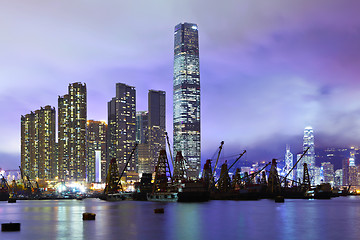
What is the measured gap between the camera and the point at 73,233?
73.9m

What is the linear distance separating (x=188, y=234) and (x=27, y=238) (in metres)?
25.6

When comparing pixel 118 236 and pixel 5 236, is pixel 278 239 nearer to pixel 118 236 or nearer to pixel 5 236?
pixel 118 236

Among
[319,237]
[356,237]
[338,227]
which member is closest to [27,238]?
[319,237]

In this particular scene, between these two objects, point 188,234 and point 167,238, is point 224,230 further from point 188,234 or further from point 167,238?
point 167,238

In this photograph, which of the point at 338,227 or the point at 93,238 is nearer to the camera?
the point at 93,238

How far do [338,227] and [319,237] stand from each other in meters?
20.7

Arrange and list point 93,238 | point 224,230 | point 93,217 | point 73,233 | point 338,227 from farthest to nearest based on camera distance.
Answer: point 93,217 < point 338,227 < point 224,230 < point 73,233 < point 93,238

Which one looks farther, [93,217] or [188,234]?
[93,217]

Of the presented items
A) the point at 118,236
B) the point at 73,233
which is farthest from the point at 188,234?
the point at 73,233

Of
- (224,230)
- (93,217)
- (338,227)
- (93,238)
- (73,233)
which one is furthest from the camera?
(93,217)

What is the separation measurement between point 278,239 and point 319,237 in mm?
8258

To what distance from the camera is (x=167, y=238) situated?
6844cm

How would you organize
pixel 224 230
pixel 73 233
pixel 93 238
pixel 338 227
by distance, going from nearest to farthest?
1. pixel 93 238
2. pixel 73 233
3. pixel 224 230
4. pixel 338 227

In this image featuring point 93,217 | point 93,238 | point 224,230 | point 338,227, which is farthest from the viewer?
point 93,217
